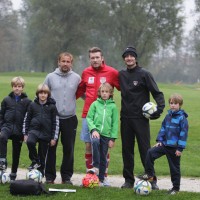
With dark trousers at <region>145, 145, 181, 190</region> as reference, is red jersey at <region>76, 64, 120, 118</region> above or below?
above

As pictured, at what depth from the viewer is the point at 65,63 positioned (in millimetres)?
7555

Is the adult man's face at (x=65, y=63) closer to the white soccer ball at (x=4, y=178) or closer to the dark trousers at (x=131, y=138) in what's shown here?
the dark trousers at (x=131, y=138)

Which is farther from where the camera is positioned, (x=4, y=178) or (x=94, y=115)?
(x=4, y=178)

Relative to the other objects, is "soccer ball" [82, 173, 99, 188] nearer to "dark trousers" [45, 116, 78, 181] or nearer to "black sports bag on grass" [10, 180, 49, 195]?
"black sports bag on grass" [10, 180, 49, 195]

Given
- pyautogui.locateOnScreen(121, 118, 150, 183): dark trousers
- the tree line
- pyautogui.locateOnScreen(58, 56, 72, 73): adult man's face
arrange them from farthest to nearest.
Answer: the tree line, pyautogui.locateOnScreen(58, 56, 72, 73): adult man's face, pyautogui.locateOnScreen(121, 118, 150, 183): dark trousers

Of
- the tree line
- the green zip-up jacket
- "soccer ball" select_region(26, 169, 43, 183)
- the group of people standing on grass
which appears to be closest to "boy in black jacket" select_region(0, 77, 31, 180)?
the group of people standing on grass

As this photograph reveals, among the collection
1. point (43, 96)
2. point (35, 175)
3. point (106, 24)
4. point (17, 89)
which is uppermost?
point (106, 24)

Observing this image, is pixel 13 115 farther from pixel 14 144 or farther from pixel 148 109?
pixel 148 109

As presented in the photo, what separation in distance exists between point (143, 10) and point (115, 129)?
5045 cm

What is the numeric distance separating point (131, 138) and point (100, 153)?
0.62 meters

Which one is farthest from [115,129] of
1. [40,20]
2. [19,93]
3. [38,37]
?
[38,37]

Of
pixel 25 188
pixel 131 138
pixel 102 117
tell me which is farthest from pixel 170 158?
pixel 25 188

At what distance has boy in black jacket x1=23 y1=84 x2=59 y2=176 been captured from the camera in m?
7.26

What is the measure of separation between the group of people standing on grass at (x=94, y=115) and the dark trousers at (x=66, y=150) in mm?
19
